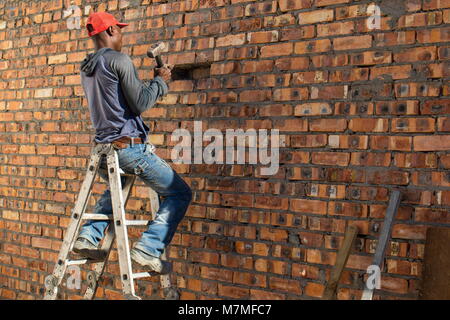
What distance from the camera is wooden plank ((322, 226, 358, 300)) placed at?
316 centimetres

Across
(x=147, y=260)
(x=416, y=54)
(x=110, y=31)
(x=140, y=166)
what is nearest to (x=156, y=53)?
(x=110, y=31)

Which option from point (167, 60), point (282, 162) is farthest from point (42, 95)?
point (282, 162)

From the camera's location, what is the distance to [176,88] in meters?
4.23

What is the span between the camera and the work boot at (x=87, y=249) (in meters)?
3.48

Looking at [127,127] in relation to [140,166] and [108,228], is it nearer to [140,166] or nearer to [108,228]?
[140,166]

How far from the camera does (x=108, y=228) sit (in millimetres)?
3645

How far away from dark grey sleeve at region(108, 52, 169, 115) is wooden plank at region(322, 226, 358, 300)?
1.23 metres

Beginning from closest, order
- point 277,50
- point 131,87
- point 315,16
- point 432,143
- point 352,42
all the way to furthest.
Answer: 1. point 432,143
2. point 131,87
3. point 352,42
4. point 315,16
5. point 277,50

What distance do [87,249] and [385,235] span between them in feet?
5.15

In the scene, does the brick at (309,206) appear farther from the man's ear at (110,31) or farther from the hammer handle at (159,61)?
the man's ear at (110,31)

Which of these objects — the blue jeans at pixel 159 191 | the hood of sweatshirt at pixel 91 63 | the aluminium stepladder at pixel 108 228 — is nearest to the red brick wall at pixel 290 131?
the blue jeans at pixel 159 191

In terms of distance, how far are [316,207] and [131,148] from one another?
105cm

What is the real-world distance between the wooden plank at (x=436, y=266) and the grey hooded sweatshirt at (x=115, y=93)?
157 cm

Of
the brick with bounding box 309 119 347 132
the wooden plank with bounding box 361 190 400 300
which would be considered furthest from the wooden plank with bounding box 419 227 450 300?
the brick with bounding box 309 119 347 132
